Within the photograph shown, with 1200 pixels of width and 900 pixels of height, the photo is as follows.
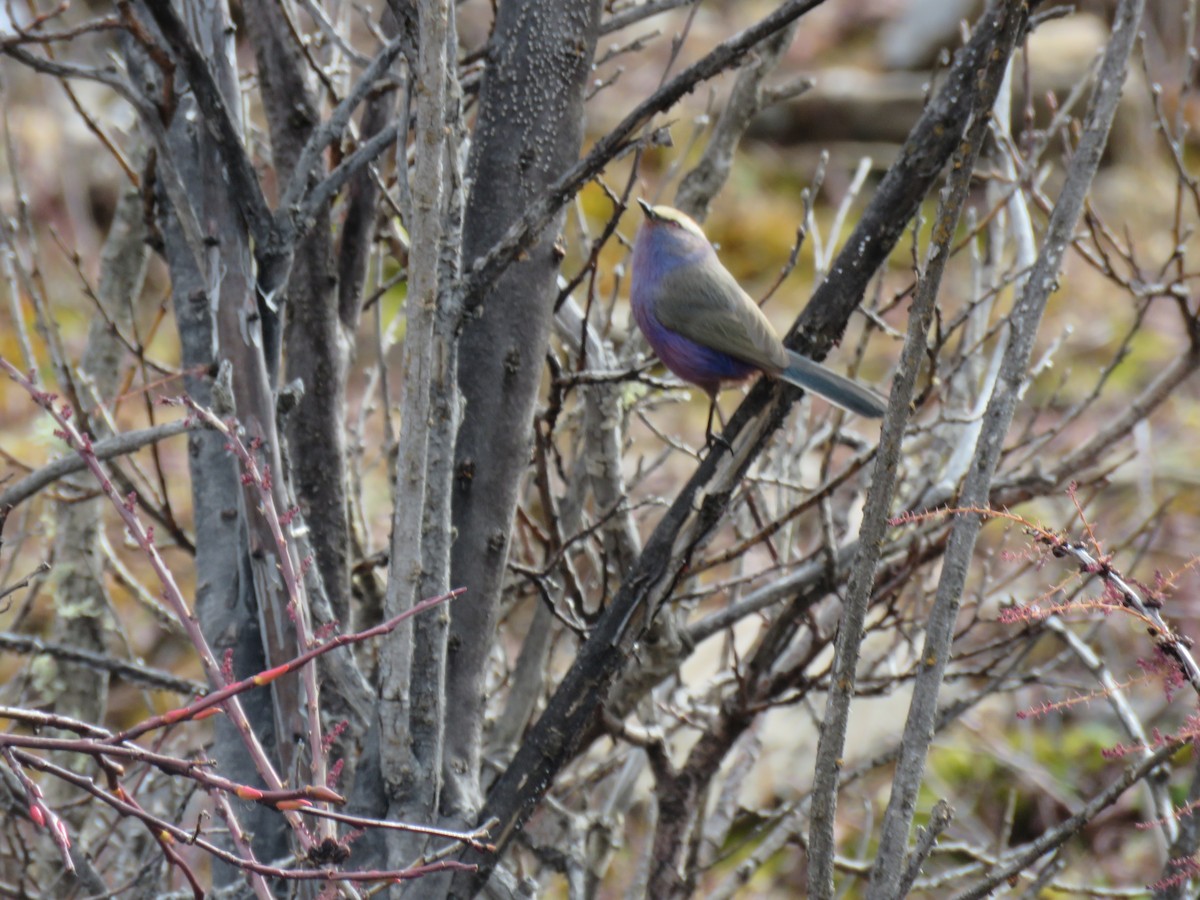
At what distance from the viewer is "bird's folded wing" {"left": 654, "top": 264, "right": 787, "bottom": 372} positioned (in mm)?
2963

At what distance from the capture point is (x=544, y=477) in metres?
2.42

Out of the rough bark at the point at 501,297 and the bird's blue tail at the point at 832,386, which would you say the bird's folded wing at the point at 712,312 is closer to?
the bird's blue tail at the point at 832,386

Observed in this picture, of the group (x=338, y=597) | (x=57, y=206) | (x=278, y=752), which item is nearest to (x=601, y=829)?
(x=338, y=597)

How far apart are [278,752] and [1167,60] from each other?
37.0 ft

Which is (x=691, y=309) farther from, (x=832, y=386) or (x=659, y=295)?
(x=832, y=386)

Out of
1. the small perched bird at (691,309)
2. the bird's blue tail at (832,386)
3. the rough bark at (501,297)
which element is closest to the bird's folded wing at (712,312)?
the small perched bird at (691,309)

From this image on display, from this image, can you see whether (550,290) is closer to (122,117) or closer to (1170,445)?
(1170,445)

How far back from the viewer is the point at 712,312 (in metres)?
3.07

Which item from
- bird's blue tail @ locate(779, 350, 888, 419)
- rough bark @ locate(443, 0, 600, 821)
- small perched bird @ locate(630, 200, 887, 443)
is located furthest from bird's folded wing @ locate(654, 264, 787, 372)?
rough bark @ locate(443, 0, 600, 821)

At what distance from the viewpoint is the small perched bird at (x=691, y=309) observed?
3016 millimetres

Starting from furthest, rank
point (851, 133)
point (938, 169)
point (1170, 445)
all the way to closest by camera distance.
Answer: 1. point (851, 133)
2. point (1170, 445)
3. point (938, 169)

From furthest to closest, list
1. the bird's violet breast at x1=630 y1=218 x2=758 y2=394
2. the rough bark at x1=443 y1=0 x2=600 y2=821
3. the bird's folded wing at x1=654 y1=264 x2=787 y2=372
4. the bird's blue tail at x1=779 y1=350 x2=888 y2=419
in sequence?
the bird's violet breast at x1=630 y1=218 x2=758 y2=394 < the bird's folded wing at x1=654 y1=264 x2=787 y2=372 < the bird's blue tail at x1=779 y1=350 x2=888 y2=419 < the rough bark at x1=443 y1=0 x2=600 y2=821

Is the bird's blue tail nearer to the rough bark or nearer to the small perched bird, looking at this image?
the small perched bird

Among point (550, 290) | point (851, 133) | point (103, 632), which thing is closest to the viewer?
point (550, 290)
